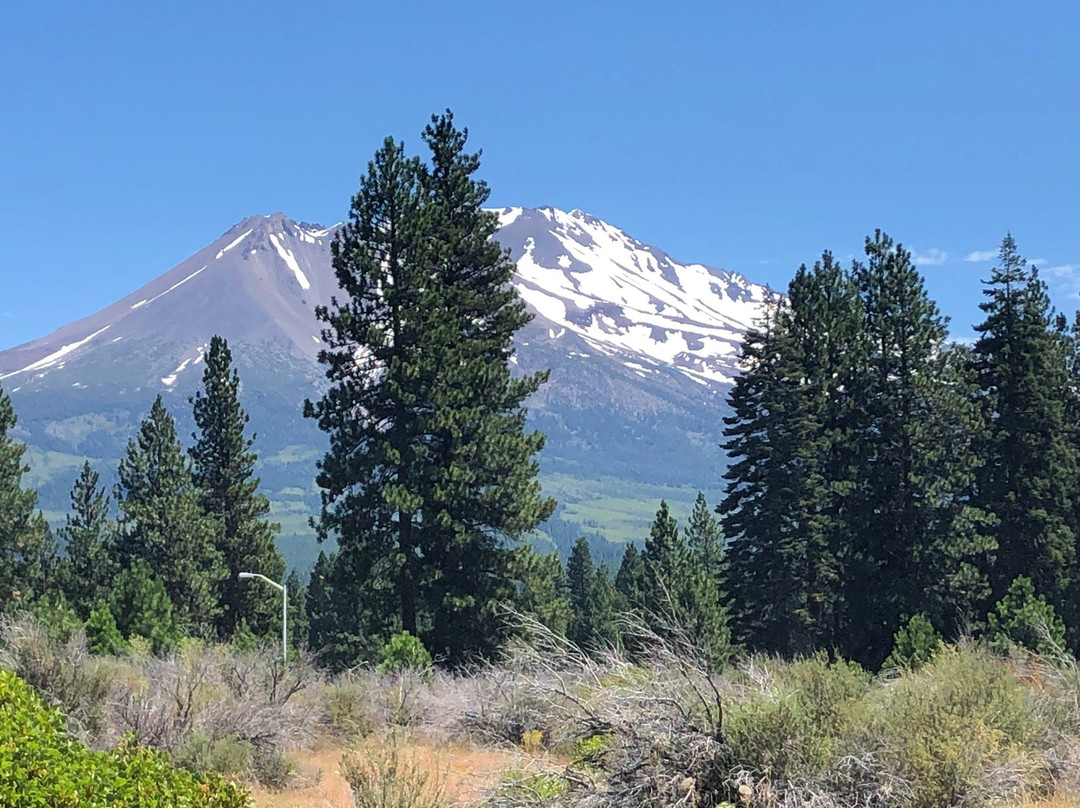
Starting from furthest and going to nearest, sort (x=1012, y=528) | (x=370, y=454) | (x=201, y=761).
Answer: (x=1012, y=528)
(x=370, y=454)
(x=201, y=761)

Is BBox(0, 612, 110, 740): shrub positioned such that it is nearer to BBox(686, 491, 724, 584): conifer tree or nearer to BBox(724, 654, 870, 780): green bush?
BBox(724, 654, 870, 780): green bush

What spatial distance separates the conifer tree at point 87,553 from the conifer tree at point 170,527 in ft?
9.82

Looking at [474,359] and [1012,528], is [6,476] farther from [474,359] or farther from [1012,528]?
[1012,528]

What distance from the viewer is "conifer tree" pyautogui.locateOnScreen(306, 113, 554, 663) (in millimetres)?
26953

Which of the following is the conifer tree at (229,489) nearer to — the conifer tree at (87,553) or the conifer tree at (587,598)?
the conifer tree at (87,553)

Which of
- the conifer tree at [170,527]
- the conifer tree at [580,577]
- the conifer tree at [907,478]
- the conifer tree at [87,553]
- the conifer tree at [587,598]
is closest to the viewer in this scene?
the conifer tree at [907,478]

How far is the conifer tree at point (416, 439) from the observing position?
2695 centimetres

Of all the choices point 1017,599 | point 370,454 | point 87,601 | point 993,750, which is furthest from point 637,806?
point 87,601

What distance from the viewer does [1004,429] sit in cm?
3306

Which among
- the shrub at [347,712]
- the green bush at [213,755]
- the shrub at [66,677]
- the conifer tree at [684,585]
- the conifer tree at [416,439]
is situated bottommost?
the conifer tree at [684,585]

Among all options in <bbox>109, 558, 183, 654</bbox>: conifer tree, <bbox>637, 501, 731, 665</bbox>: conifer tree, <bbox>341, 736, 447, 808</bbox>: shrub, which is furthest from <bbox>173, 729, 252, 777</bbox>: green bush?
<bbox>637, 501, 731, 665</bbox>: conifer tree

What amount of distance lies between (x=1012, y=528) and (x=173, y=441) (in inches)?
1257

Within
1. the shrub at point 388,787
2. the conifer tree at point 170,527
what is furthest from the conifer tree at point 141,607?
the shrub at point 388,787

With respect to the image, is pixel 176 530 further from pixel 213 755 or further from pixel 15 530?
pixel 213 755
